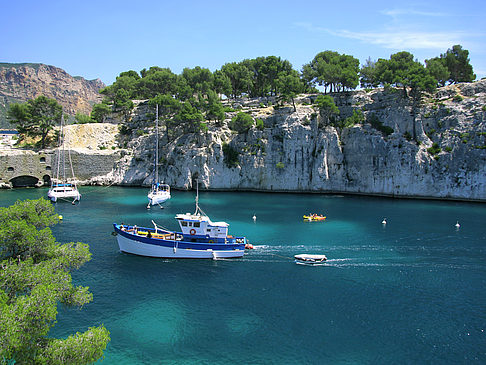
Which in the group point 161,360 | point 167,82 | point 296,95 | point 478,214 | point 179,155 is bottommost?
point 161,360

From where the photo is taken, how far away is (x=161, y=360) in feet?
81.9

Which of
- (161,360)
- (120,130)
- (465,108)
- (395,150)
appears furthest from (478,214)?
(120,130)

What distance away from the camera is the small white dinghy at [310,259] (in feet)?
143

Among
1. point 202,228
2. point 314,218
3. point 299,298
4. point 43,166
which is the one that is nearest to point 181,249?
point 202,228

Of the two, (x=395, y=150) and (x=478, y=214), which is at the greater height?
(x=395, y=150)

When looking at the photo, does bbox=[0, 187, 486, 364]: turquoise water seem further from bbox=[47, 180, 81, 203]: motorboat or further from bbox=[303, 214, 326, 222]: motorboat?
bbox=[47, 180, 81, 203]: motorboat

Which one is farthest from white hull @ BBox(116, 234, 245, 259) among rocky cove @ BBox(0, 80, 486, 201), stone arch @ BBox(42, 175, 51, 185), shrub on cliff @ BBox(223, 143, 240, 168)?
stone arch @ BBox(42, 175, 51, 185)

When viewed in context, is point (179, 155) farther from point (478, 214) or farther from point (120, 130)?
point (478, 214)

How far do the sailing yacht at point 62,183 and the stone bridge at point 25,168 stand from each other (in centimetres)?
301

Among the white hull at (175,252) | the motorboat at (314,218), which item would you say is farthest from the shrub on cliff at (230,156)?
the white hull at (175,252)

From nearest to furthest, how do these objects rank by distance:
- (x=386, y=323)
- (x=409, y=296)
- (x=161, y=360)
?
(x=161, y=360), (x=386, y=323), (x=409, y=296)

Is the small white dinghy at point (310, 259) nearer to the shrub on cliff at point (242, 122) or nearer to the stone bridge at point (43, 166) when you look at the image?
the shrub on cliff at point (242, 122)

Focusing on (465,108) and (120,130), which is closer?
(465,108)

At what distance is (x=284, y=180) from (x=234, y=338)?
74.4 meters
